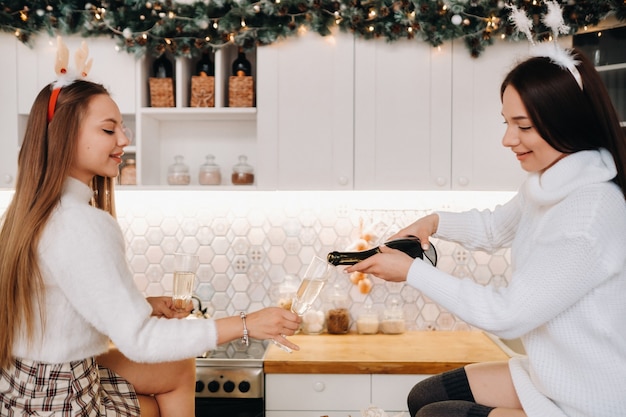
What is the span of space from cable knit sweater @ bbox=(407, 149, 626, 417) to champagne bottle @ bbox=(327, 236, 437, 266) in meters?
0.23

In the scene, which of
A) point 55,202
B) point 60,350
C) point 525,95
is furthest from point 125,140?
point 525,95

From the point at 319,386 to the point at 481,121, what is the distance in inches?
53.5

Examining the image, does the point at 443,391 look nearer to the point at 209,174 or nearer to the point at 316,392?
the point at 316,392

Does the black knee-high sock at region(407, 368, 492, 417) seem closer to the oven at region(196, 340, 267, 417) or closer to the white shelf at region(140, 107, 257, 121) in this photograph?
the oven at region(196, 340, 267, 417)

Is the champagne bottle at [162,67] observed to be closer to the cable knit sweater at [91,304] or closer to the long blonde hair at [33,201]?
the long blonde hair at [33,201]

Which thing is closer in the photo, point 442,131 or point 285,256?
point 442,131

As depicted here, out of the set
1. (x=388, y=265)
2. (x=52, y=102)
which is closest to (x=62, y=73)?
(x=52, y=102)

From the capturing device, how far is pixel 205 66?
2648 millimetres

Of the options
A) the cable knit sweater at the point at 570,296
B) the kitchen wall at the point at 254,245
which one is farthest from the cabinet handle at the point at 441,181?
the cable knit sweater at the point at 570,296

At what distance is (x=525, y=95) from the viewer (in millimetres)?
1481

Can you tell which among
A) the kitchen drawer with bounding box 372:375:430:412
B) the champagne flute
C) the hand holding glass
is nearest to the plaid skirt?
the hand holding glass

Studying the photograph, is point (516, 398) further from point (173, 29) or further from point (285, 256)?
point (173, 29)

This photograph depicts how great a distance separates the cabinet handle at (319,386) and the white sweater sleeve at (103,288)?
2.93 feet

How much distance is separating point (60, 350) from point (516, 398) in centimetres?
133
